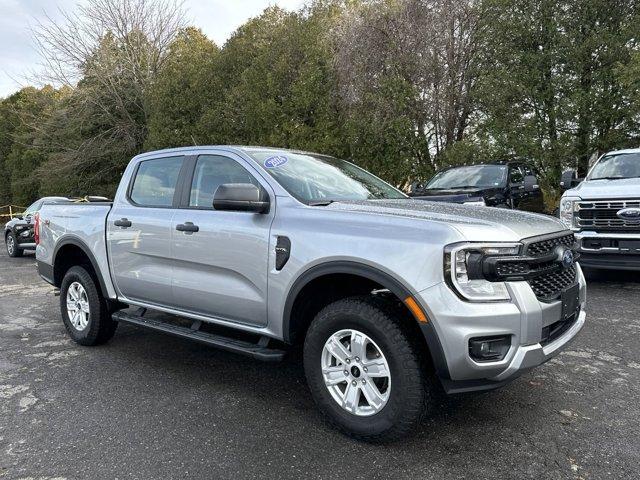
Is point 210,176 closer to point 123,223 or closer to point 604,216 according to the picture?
point 123,223

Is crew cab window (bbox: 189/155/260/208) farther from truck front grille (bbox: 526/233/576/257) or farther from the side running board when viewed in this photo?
truck front grille (bbox: 526/233/576/257)

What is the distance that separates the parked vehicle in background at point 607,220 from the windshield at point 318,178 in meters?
3.22

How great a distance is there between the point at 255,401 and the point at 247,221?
1.26 metres

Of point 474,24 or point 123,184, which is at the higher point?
point 474,24

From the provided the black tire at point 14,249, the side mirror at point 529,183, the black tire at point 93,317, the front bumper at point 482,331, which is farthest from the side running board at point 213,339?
the black tire at point 14,249

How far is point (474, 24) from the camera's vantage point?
1423 cm

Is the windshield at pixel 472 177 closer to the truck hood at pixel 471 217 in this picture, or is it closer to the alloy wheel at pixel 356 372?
the truck hood at pixel 471 217

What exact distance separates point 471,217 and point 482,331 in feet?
2.34

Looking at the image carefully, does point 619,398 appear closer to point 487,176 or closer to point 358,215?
point 358,215

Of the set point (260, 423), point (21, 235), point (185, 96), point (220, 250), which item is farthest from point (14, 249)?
point (260, 423)

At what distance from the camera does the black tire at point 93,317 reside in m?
4.95

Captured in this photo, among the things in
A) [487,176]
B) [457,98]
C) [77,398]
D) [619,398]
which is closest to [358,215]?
[619,398]

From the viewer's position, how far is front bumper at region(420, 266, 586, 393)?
2.68m

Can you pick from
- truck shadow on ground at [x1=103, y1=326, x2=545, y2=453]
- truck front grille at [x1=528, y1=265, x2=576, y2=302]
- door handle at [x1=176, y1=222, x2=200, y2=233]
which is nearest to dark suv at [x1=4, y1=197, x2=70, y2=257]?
truck shadow on ground at [x1=103, y1=326, x2=545, y2=453]
